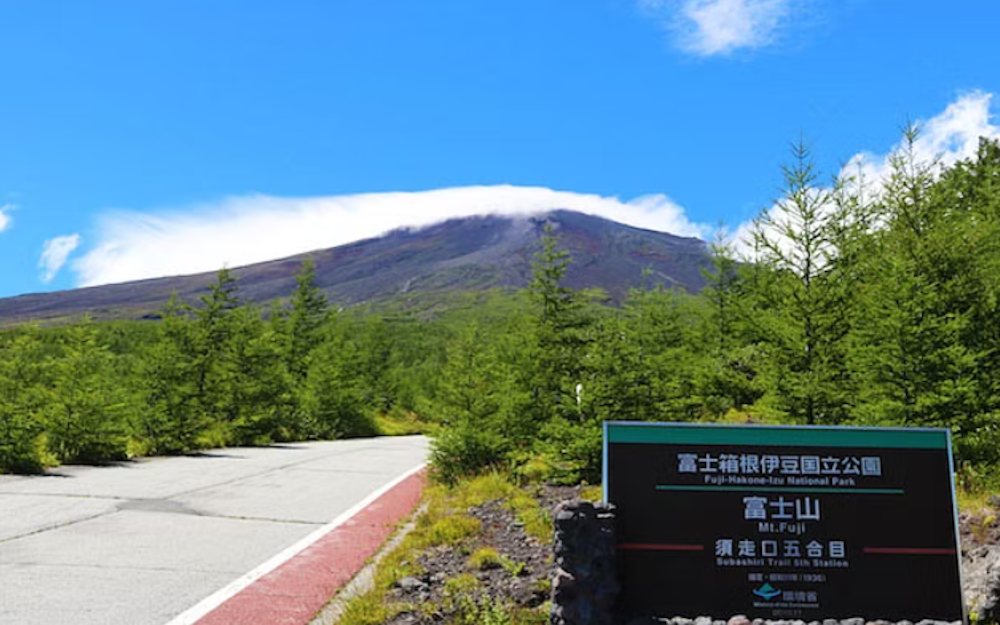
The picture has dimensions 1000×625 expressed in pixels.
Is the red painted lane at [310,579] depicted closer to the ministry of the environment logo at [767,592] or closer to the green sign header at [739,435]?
the green sign header at [739,435]

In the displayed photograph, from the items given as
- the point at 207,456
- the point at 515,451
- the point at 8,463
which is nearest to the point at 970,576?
the point at 515,451

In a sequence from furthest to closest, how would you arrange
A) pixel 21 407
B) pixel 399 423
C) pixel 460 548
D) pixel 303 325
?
1. pixel 399 423
2. pixel 303 325
3. pixel 21 407
4. pixel 460 548

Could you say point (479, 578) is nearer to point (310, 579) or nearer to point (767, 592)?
point (310, 579)

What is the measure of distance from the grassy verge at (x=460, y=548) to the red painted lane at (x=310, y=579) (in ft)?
1.34

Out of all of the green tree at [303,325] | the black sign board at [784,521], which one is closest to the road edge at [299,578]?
the black sign board at [784,521]

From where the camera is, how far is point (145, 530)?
26.1ft

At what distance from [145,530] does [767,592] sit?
676cm

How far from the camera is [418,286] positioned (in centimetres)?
17450

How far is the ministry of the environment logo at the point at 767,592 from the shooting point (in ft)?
14.4

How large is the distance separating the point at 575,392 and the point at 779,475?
22.1ft

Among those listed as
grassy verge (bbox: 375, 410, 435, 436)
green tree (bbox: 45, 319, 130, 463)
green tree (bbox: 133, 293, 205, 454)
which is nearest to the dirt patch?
green tree (bbox: 45, 319, 130, 463)

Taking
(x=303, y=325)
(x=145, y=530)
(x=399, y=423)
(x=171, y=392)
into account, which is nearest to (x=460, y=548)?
(x=145, y=530)

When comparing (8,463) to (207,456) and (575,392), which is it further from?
(575,392)

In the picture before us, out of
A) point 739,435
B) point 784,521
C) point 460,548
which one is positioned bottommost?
point 460,548
